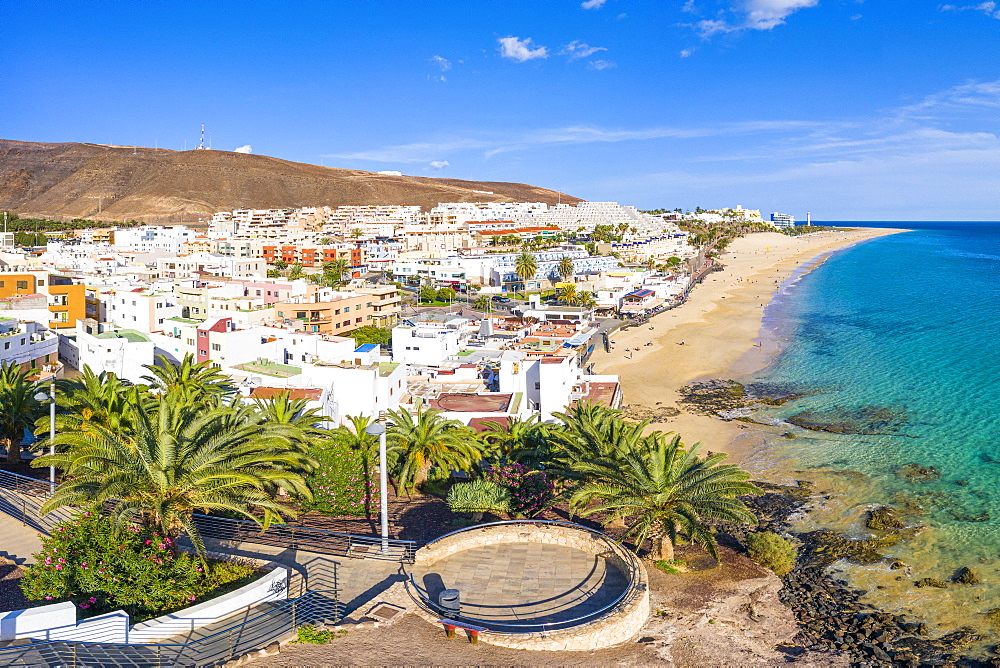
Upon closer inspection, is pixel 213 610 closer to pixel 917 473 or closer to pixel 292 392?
pixel 292 392

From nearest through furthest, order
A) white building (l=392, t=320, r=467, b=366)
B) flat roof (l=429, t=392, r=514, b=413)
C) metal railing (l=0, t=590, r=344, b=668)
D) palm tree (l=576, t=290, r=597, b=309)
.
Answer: metal railing (l=0, t=590, r=344, b=668) < flat roof (l=429, t=392, r=514, b=413) < white building (l=392, t=320, r=467, b=366) < palm tree (l=576, t=290, r=597, b=309)

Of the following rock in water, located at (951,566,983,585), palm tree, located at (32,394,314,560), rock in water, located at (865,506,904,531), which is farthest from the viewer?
rock in water, located at (865,506,904,531)

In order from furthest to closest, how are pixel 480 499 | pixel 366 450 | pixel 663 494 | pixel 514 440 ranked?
pixel 514 440 → pixel 366 450 → pixel 480 499 → pixel 663 494

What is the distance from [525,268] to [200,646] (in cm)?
8378

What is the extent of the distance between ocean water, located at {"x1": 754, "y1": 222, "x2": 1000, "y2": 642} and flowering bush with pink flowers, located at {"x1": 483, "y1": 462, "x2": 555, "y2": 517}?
10011 mm

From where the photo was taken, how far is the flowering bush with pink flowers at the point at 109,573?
13.3 metres

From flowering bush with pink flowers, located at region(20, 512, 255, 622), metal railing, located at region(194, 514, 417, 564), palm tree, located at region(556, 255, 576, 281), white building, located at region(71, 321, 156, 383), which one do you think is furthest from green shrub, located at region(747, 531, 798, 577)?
palm tree, located at region(556, 255, 576, 281)

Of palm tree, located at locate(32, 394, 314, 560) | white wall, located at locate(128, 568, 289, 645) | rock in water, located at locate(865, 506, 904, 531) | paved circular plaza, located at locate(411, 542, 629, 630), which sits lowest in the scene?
rock in water, located at locate(865, 506, 904, 531)

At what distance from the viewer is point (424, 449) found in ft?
75.8

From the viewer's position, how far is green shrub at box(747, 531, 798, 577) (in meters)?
22.1

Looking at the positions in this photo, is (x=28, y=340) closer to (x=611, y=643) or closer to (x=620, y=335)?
(x=611, y=643)

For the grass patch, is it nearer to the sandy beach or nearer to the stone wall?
the stone wall

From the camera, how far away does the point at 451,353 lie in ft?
160

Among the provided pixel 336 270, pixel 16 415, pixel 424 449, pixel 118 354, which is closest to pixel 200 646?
pixel 424 449
